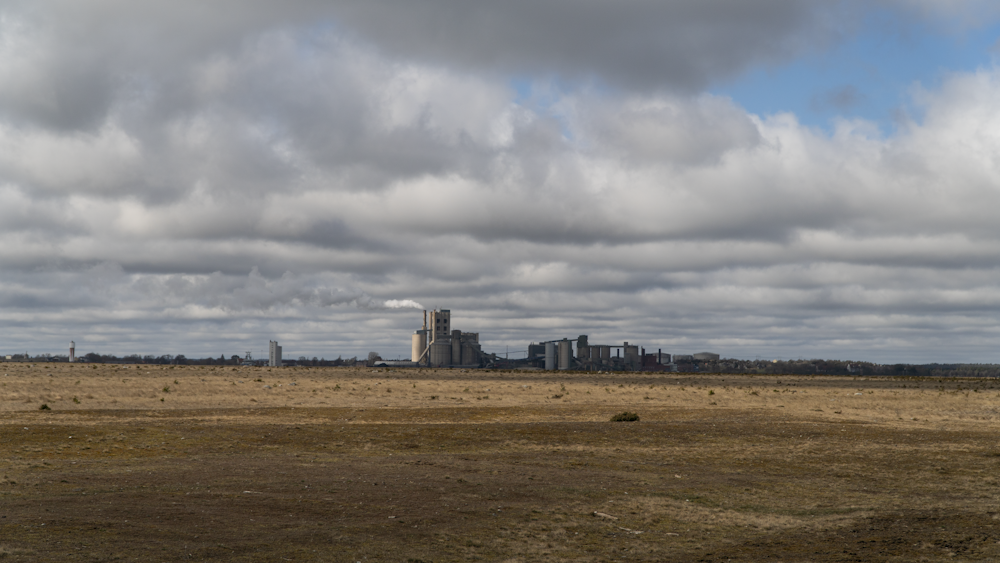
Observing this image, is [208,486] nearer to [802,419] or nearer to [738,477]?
[738,477]

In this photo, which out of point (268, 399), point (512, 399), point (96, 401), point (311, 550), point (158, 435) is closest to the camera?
point (311, 550)

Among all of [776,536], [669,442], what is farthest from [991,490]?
[669,442]

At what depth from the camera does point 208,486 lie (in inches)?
816

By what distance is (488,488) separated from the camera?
21406mm

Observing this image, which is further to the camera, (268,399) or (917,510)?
(268,399)

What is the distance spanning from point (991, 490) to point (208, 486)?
2118 cm

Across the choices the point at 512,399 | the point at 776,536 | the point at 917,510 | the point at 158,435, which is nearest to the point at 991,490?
the point at 917,510

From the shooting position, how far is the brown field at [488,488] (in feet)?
48.2

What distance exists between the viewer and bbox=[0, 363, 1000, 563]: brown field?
14703mm

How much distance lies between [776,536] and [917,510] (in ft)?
16.7

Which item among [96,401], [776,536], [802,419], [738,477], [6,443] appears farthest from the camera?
[96,401]

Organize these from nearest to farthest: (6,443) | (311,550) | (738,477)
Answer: (311,550) < (738,477) < (6,443)

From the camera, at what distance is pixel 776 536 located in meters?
16.3

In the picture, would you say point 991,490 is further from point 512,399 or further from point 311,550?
point 512,399
